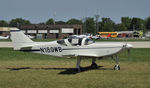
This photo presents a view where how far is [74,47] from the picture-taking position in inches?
634

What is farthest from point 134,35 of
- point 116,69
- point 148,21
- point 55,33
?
point 116,69

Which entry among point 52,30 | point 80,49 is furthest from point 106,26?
point 80,49

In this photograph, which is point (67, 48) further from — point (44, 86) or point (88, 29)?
point (88, 29)

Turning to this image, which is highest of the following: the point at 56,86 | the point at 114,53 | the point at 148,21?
the point at 148,21

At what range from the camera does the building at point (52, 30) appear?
110 meters

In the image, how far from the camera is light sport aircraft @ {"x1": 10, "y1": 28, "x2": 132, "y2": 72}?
15.5 metres

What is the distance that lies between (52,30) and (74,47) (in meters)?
96.5

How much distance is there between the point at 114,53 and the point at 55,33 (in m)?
97.1

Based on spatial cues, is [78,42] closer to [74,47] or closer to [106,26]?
[74,47]

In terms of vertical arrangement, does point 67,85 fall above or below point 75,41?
below

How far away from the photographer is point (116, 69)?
15836mm

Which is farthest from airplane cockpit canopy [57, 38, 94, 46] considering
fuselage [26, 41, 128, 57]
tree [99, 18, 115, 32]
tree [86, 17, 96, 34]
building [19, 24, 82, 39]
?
tree [99, 18, 115, 32]

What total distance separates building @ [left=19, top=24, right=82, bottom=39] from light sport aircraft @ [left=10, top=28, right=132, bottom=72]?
298 feet

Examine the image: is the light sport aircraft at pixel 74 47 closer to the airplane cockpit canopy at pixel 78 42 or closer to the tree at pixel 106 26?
the airplane cockpit canopy at pixel 78 42
